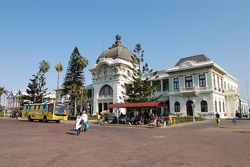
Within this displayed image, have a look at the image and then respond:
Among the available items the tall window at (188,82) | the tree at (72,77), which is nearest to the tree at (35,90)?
the tree at (72,77)

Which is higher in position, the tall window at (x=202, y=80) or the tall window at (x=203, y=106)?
the tall window at (x=202, y=80)

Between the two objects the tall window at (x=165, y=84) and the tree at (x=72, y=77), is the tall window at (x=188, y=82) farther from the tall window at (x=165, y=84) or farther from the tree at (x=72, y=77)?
the tree at (x=72, y=77)

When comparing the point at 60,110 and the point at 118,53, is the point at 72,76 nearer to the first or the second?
the point at 118,53

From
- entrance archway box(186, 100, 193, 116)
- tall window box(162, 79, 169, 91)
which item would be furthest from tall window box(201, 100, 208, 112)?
tall window box(162, 79, 169, 91)

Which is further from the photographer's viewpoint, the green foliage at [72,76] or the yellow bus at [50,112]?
the green foliage at [72,76]

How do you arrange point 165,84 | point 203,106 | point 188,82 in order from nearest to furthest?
1. point 203,106
2. point 188,82
3. point 165,84

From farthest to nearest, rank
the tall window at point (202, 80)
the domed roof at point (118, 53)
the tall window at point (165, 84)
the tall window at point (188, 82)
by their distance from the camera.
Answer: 1. the domed roof at point (118, 53)
2. the tall window at point (165, 84)
3. the tall window at point (188, 82)
4. the tall window at point (202, 80)

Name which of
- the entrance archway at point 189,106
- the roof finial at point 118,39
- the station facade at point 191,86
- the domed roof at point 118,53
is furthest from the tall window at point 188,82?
the roof finial at point 118,39

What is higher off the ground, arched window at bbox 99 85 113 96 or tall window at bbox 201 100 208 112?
arched window at bbox 99 85 113 96

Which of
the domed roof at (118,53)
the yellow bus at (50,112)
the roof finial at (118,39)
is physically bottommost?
the yellow bus at (50,112)

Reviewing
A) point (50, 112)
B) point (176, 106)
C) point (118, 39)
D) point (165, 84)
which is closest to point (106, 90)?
point (165, 84)

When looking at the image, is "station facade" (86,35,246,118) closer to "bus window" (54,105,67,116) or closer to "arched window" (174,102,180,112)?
"arched window" (174,102,180,112)

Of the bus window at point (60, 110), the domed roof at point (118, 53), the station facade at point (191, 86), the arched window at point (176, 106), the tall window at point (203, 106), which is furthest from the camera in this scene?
the domed roof at point (118, 53)

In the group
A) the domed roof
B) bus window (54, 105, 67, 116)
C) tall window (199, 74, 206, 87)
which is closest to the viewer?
bus window (54, 105, 67, 116)
